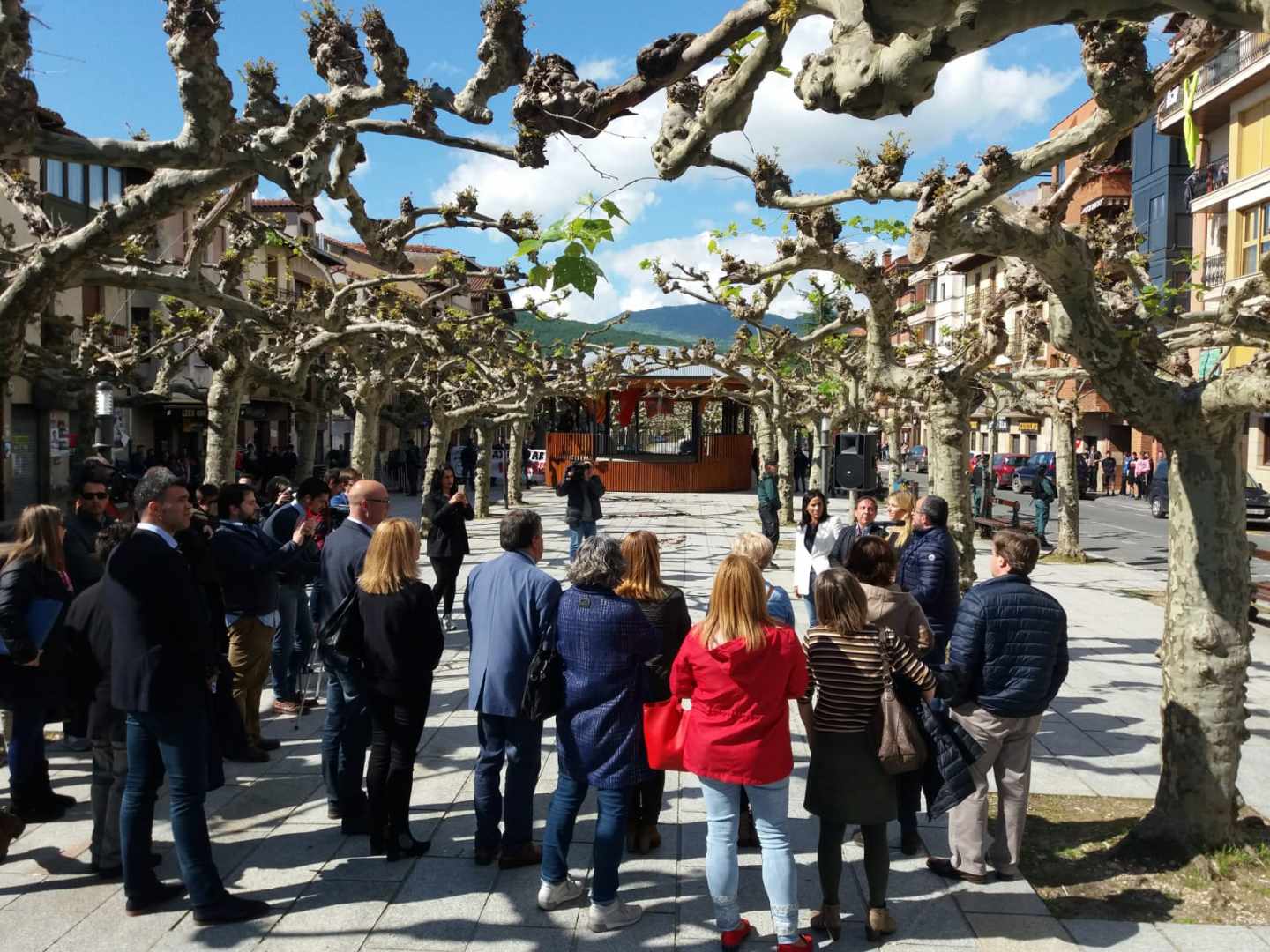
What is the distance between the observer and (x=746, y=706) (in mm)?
3949

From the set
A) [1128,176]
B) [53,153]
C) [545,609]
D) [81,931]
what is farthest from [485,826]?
[1128,176]

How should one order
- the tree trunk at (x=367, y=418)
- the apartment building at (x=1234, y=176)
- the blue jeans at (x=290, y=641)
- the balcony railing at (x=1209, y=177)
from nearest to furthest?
the blue jeans at (x=290, y=641), the tree trunk at (x=367, y=418), the apartment building at (x=1234, y=176), the balcony railing at (x=1209, y=177)

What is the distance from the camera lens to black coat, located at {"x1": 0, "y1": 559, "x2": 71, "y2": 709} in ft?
16.6

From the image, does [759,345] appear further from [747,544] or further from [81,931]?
[81,931]

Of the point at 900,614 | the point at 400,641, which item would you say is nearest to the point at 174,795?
the point at 400,641

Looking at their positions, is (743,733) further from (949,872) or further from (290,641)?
(290,641)

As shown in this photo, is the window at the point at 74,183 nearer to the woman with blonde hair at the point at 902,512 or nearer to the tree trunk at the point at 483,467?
the tree trunk at the point at 483,467

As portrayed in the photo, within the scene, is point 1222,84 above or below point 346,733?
above

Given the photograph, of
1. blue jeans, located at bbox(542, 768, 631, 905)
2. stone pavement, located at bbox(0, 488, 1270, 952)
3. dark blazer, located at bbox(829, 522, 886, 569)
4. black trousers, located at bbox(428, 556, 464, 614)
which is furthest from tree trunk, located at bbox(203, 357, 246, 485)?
blue jeans, located at bbox(542, 768, 631, 905)

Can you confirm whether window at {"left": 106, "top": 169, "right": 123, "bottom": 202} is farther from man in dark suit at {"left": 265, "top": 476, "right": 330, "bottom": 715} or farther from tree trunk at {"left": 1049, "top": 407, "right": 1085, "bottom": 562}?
tree trunk at {"left": 1049, "top": 407, "right": 1085, "bottom": 562}

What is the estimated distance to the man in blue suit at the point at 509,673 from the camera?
4594mm

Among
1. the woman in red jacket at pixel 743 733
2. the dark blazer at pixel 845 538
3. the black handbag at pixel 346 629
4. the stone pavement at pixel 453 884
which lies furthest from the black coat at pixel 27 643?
the dark blazer at pixel 845 538

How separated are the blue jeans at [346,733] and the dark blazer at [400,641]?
0.32 meters

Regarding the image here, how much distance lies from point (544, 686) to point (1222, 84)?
1318 inches
